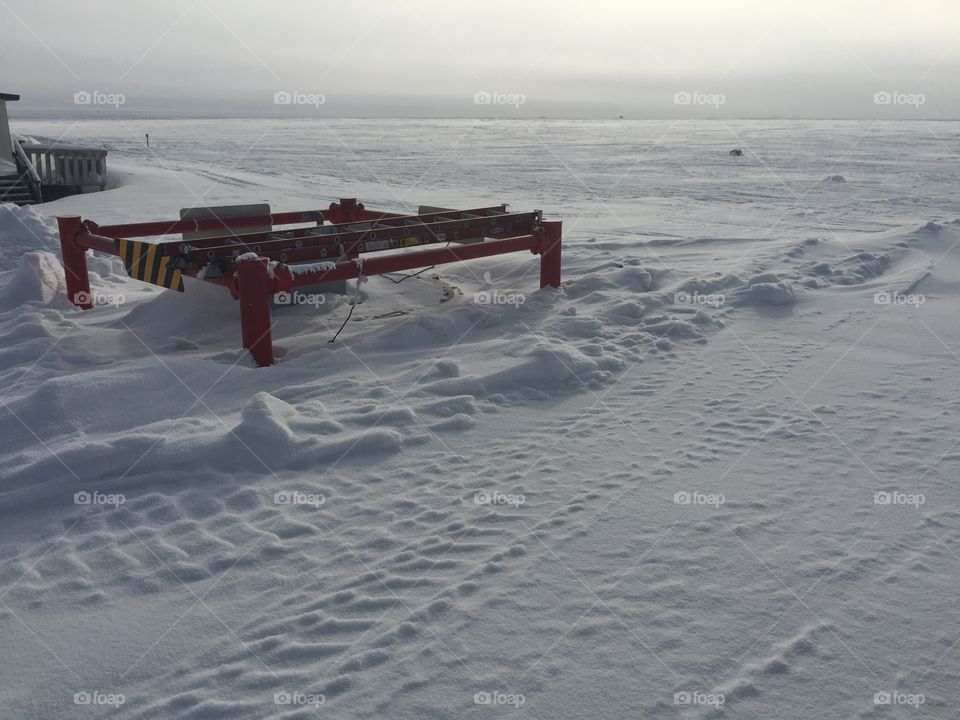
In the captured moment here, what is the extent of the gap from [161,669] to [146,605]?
40 centimetres

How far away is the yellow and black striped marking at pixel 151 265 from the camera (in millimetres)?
5160

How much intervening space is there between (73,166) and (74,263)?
1196 cm

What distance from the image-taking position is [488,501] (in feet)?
11.7

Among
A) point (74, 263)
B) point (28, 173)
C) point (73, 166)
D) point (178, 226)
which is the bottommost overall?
point (74, 263)

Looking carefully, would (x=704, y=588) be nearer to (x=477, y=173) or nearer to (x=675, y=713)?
(x=675, y=713)

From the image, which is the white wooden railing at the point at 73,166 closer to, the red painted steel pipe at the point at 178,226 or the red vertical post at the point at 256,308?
the red painted steel pipe at the point at 178,226

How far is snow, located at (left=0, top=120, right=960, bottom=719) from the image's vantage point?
248 centimetres

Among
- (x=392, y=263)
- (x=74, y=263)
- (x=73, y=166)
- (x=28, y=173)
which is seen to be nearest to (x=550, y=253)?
(x=392, y=263)

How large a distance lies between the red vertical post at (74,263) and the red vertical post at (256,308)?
94.1 inches

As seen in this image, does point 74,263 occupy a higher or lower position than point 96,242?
lower

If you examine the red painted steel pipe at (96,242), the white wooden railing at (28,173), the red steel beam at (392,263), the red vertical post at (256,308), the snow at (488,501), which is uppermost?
the white wooden railing at (28,173)

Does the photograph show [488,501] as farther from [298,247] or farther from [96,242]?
[96,242]

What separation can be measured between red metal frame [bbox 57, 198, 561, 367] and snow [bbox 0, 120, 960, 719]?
0.34 meters

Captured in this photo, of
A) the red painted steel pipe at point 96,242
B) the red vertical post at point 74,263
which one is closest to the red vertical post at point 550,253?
the red painted steel pipe at point 96,242
